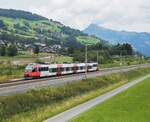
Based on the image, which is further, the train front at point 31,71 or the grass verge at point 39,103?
the train front at point 31,71

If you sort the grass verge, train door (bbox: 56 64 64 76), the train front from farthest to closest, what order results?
train door (bbox: 56 64 64 76) → the train front → the grass verge

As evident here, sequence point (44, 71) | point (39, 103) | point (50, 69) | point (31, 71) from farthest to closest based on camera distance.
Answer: point (50, 69) → point (44, 71) → point (31, 71) → point (39, 103)

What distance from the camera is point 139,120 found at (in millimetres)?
32844

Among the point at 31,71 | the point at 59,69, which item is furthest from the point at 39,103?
the point at 59,69

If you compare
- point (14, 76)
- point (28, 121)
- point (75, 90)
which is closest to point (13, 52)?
point (14, 76)

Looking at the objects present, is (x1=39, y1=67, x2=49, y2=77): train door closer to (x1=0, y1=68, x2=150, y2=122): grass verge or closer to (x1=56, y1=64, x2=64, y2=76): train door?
(x1=56, y1=64, x2=64, y2=76): train door

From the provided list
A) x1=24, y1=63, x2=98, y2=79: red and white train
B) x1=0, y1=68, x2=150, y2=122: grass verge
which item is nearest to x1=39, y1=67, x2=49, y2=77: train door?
x1=24, y1=63, x2=98, y2=79: red and white train

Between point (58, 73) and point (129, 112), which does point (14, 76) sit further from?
point (129, 112)

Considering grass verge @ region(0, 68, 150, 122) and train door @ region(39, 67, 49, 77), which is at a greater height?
train door @ region(39, 67, 49, 77)

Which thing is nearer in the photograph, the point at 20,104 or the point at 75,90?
the point at 20,104

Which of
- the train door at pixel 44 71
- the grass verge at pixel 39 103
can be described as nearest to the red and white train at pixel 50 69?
the train door at pixel 44 71

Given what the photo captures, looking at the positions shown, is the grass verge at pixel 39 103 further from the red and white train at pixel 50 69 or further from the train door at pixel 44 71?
the train door at pixel 44 71

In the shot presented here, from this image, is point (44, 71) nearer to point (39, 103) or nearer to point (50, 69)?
point (50, 69)

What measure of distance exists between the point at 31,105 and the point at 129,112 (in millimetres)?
10759
